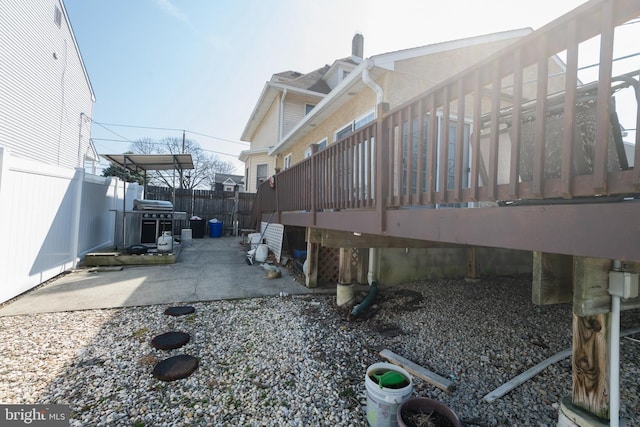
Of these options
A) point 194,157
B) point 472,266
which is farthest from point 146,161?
point 194,157

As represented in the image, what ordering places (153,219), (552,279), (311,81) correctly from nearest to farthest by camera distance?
(552,279) → (153,219) → (311,81)

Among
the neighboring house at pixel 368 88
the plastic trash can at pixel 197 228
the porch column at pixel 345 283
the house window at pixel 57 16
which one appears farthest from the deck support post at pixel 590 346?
the house window at pixel 57 16

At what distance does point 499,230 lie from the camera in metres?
1.57

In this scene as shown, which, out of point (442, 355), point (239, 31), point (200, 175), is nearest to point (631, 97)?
point (442, 355)

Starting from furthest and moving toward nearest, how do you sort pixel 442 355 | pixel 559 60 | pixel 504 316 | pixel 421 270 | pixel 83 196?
pixel 559 60
pixel 83 196
pixel 421 270
pixel 504 316
pixel 442 355

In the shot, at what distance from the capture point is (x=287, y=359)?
9.52 feet

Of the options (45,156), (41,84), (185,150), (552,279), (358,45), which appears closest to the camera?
(552,279)

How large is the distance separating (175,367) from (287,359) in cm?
103

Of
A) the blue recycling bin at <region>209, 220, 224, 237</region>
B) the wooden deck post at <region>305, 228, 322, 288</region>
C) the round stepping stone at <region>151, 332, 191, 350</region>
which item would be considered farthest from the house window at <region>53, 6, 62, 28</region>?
the round stepping stone at <region>151, 332, 191, 350</region>

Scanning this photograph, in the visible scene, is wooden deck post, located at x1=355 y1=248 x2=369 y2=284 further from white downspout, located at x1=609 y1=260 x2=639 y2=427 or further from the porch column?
white downspout, located at x1=609 y1=260 x2=639 y2=427

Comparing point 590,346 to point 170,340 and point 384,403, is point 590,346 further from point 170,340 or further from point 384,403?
point 170,340

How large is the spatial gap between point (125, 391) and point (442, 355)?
2953 millimetres

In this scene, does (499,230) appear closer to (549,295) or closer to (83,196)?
(549,295)

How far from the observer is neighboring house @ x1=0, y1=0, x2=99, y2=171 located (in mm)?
8477
